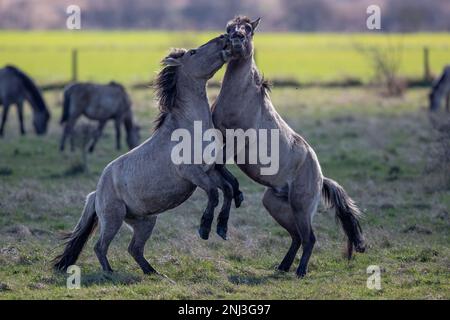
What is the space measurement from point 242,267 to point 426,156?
761cm

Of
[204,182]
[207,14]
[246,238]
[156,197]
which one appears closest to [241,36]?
[204,182]

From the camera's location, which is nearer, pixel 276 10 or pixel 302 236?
pixel 302 236

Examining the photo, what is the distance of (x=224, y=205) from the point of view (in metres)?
8.66

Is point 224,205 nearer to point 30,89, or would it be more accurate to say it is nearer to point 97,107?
point 97,107

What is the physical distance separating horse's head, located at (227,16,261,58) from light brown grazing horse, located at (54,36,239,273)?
12cm

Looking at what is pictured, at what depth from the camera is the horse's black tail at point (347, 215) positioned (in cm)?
943

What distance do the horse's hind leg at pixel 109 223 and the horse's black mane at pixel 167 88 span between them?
2.97ft

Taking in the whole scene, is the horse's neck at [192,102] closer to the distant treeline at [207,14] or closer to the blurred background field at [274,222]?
the blurred background field at [274,222]

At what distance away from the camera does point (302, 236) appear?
29.8 feet

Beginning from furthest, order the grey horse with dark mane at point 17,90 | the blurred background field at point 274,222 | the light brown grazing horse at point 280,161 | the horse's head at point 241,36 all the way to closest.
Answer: the grey horse with dark mane at point 17,90 → the light brown grazing horse at point 280,161 → the horse's head at point 241,36 → the blurred background field at point 274,222

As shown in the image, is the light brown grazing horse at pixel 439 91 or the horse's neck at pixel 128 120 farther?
the light brown grazing horse at pixel 439 91

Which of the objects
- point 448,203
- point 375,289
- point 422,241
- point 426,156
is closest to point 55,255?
point 375,289

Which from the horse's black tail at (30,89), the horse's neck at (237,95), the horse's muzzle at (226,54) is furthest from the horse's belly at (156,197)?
the horse's black tail at (30,89)
